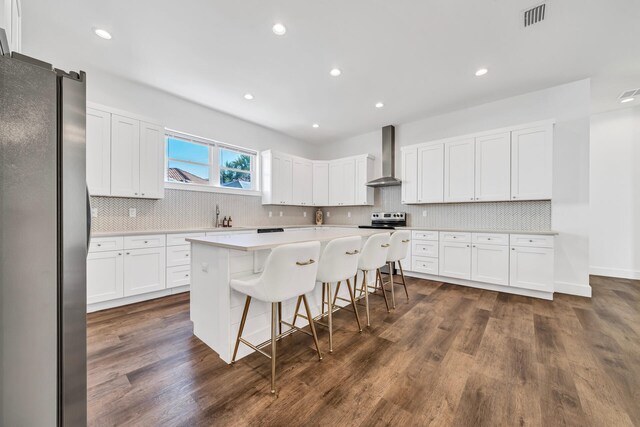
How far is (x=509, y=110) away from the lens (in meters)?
4.02

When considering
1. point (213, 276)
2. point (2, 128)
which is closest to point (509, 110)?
point (213, 276)

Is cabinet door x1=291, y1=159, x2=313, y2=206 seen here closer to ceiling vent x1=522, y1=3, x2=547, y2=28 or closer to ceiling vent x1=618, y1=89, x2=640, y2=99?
ceiling vent x1=522, y1=3, x2=547, y2=28

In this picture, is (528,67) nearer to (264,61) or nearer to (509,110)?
(509,110)

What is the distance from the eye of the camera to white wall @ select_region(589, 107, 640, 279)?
13.9 ft

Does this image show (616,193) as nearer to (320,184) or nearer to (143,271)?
(320,184)

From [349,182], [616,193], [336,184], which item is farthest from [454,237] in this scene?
[616,193]

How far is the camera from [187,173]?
4.19m

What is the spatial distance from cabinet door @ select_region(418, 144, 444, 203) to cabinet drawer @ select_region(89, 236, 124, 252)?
4648mm

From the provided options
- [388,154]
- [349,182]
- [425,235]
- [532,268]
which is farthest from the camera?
[349,182]

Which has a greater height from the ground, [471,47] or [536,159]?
[471,47]

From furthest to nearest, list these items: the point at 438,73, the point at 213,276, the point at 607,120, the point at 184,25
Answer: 1. the point at 607,120
2. the point at 438,73
3. the point at 184,25
4. the point at 213,276

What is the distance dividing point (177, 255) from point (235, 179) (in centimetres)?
197

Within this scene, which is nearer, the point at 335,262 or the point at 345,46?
the point at 335,262

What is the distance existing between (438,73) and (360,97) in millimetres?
1166
